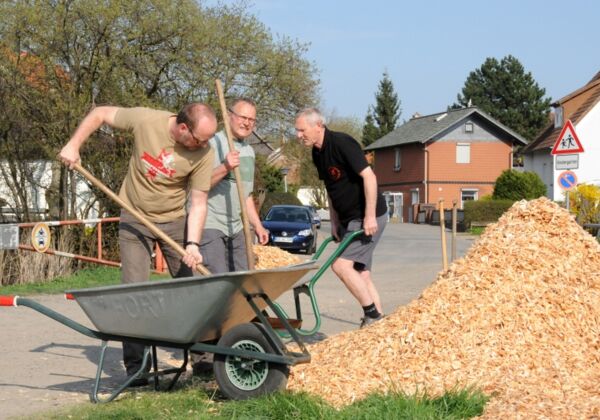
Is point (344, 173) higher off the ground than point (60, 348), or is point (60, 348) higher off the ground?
point (344, 173)

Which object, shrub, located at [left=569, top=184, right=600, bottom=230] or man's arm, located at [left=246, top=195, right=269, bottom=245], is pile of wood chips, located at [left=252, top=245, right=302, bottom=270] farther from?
shrub, located at [left=569, top=184, right=600, bottom=230]

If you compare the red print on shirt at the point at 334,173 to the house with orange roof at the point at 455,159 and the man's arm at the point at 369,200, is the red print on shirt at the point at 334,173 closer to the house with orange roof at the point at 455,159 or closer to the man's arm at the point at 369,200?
the man's arm at the point at 369,200

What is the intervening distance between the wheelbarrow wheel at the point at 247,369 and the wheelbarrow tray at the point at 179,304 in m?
0.16

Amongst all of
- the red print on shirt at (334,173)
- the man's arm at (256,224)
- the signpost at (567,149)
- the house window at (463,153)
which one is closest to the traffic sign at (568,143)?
the signpost at (567,149)

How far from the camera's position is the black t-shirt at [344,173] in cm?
757

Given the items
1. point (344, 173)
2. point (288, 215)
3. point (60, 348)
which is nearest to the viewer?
point (344, 173)

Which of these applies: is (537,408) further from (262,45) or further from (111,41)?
(262,45)

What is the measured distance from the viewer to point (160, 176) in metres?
6.45

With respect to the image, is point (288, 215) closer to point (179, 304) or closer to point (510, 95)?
point (179, 304)

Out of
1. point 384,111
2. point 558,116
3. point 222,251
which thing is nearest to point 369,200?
point 222,251

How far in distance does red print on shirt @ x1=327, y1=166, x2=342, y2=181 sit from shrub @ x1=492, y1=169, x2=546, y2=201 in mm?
41684

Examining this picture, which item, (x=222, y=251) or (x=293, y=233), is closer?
(x=222, y=251)

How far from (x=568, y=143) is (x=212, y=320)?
1330 centimetres

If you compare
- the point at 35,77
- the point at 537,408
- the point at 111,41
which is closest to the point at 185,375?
the point at 537,408
